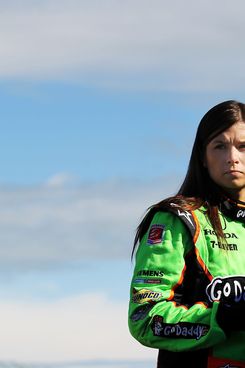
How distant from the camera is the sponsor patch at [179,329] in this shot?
7262 mm

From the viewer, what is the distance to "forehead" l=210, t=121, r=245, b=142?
25.7ft

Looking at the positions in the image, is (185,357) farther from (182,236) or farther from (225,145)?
(225,145)

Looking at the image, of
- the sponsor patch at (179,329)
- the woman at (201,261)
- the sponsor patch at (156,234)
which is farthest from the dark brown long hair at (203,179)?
the sponsor patch at (179,329)

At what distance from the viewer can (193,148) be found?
805 cm

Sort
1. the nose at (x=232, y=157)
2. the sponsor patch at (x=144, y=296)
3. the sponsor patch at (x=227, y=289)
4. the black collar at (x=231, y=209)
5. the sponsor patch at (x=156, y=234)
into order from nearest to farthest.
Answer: the sponsor patch at (x=227, y=289) → the sponsor patch at (x=144, y=296) → the sponsor patch at (x=156, y=234) → the nose at (x=232, y=157) → the black collar at (x=231, y=209)

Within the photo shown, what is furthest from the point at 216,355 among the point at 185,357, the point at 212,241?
the point at 212,241

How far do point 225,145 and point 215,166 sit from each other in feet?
0.47

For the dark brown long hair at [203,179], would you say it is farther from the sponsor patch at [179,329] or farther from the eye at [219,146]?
the sponsor patch at [179,329]

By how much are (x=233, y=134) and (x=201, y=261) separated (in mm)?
842

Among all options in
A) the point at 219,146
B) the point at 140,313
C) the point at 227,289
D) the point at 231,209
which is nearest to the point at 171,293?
the point at 140,313

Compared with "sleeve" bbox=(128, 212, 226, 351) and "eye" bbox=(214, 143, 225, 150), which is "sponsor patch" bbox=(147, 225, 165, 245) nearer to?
"sleeve" bbox=(128, 212, 226, 351)

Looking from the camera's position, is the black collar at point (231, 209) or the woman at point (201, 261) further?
the black collar at point (231, 209)

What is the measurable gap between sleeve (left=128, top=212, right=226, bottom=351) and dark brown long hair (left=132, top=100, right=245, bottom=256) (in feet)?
0.54

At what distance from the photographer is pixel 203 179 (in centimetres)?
793
